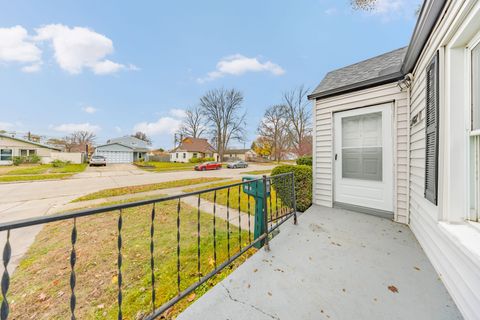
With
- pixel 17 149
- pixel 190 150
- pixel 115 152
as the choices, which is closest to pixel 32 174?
pixel 17 149

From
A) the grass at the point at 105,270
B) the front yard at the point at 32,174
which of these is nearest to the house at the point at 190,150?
the front yard at the point at 32,174

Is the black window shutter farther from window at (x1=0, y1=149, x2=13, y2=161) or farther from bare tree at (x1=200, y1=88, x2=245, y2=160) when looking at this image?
window at (x1=0, y1=149, x2=13, y2=161)

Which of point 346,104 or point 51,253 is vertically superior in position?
point 346,104

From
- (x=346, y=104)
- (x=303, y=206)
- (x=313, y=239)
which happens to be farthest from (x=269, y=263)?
(x=346, y=104)

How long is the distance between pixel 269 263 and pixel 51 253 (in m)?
3.37

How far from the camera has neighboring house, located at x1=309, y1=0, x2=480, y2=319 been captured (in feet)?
4.73

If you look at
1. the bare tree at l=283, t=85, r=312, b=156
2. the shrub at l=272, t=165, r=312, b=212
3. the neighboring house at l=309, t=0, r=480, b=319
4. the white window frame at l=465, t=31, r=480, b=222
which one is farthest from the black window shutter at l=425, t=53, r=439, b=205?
the bare tree at l=283, t=85, r=312, b=156

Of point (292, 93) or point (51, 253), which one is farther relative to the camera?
point (292, 93)

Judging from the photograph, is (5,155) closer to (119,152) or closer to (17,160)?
(17,160)

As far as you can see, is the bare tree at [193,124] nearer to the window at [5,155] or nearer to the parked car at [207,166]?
the parked car at [207,166]

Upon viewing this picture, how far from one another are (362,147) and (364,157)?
0.64ft

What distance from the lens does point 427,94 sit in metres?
2.06

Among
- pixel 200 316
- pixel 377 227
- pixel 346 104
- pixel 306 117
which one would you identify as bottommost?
pixel 200 316

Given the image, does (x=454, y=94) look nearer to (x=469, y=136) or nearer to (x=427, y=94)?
(x=469, y=136)
